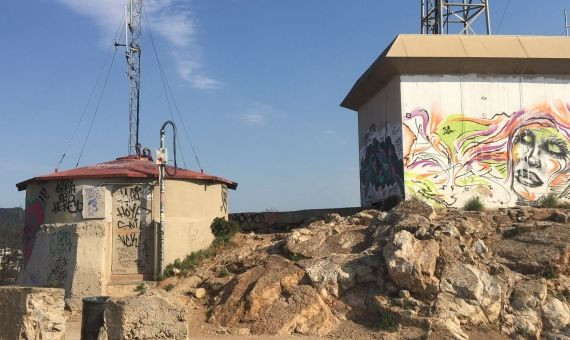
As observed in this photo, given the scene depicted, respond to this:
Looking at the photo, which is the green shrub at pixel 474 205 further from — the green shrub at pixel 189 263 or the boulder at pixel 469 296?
the green shrub at pixel 189 263

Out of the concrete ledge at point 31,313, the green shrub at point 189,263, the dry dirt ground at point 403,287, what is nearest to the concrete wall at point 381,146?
the dry dirt ground at point 403,287

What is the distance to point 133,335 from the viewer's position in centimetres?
779

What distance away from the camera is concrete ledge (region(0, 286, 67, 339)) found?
7680mm

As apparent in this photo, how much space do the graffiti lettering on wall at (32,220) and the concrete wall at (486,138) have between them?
11762 mm

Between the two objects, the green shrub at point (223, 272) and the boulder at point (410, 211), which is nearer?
the boulder at point (410, 211)

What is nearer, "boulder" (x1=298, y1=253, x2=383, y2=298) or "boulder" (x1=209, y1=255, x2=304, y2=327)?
"boulder" (x1=209, y1=255, x2=304, y2=327)

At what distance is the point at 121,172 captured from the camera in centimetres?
1644

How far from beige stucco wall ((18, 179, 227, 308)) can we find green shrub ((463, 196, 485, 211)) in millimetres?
8679

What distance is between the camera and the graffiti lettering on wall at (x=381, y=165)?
18.5 meters

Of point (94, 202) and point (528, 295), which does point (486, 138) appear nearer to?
point (528, 295)

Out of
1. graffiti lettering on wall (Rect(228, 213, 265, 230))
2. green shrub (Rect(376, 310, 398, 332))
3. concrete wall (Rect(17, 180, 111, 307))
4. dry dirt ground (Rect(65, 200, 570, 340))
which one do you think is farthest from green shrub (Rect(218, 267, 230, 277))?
graffiti lettering on wall (Rect(228, 213, 265, 230))

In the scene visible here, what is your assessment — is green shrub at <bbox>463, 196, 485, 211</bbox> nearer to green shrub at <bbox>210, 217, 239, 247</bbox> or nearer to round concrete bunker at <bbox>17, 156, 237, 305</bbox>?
green shrub at <bbox>210, 217, 239, 247</bbox>

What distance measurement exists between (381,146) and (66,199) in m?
10.9

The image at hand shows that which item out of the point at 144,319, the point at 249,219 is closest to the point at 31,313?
the point at 144,319
